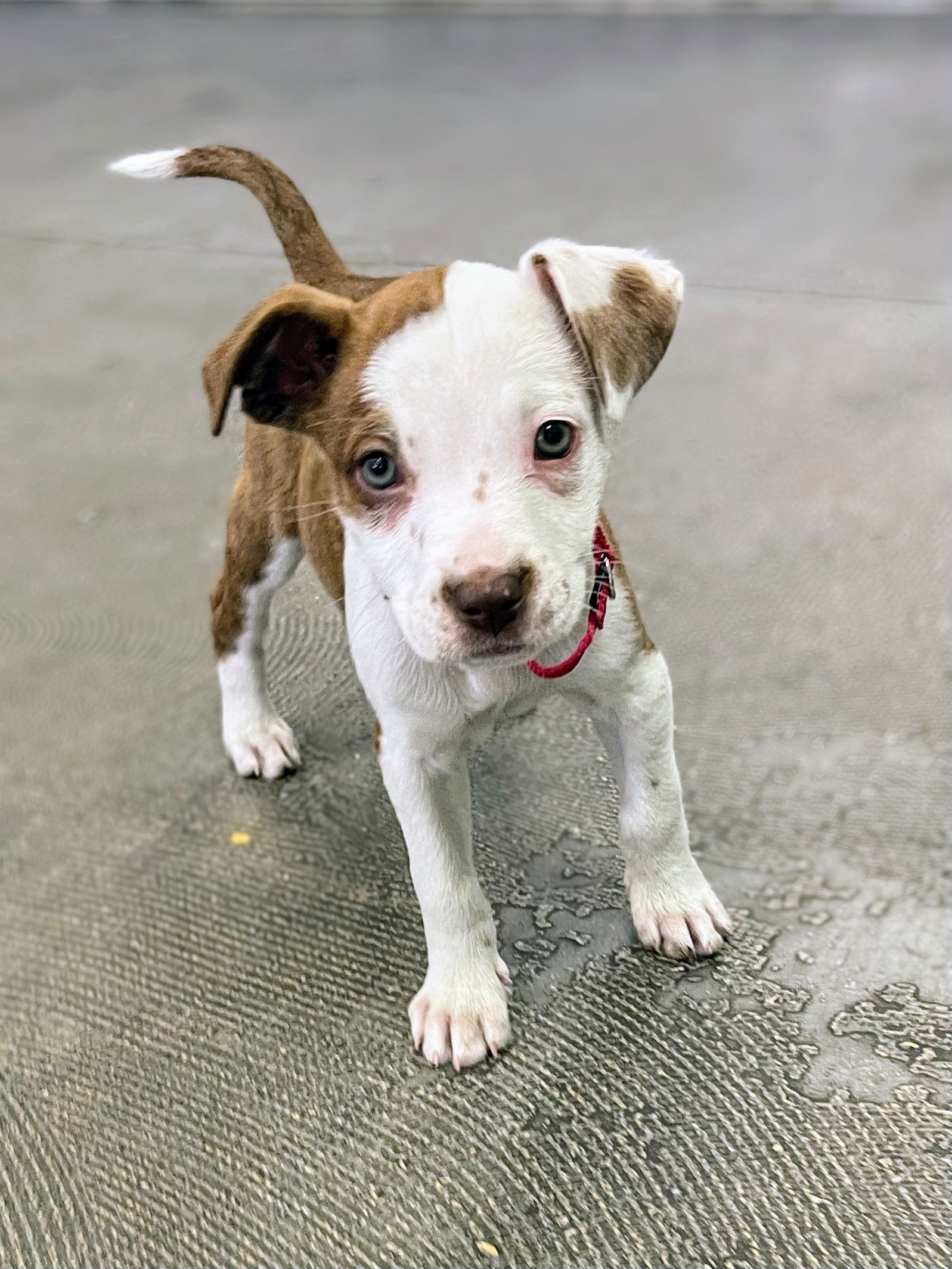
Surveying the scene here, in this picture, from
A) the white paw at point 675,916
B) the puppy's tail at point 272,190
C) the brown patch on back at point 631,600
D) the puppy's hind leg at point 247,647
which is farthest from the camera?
the puppy's hind leg at point 247,647

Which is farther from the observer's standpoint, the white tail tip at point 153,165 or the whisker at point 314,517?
the white tail tip at point 153,165

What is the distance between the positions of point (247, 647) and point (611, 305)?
4.24ft

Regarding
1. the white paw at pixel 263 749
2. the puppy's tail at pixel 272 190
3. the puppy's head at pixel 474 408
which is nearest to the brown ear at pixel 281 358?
the puppy's head at pixel 474 408

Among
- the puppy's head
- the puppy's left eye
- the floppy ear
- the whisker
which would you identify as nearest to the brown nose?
the puppy's head

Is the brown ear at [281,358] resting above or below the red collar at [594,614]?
above

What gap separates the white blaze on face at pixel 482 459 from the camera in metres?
1.41

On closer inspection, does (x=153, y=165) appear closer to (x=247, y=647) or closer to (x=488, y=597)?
(x=247, y=647)

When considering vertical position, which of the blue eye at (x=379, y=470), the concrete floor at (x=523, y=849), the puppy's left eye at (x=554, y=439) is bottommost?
the concrete floor at (x=523, y=849)

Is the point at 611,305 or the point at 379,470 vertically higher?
the point at 611,305

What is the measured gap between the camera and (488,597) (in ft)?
4.50

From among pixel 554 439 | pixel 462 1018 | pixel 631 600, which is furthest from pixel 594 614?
pixel 462 1018

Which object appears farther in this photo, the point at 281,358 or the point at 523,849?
the point at 523,849

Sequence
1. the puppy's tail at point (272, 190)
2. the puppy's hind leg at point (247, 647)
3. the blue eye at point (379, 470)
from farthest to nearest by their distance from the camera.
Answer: the puppy's hind leg at point (247, 647), the puppy's tail at point (272, 190), the blue eye at point (379, 470)

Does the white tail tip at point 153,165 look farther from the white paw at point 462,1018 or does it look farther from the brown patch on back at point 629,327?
the white paw at point 462,1018
